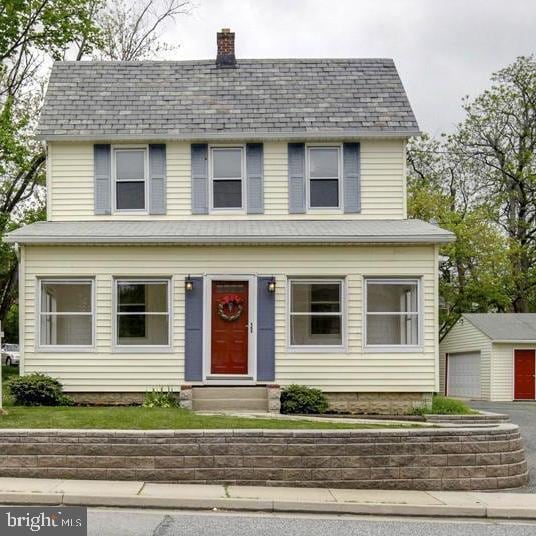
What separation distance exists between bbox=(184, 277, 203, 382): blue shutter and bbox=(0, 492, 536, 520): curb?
5.93 metres

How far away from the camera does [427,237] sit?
15250 millimetres

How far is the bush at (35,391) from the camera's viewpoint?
14422mm

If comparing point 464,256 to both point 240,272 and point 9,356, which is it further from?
point 9,356

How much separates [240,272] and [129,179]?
381 cm

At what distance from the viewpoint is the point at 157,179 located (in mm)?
17406

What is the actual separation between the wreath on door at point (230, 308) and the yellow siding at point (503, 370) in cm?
1747

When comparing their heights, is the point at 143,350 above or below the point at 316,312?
below

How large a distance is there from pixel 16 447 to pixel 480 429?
6758 mm

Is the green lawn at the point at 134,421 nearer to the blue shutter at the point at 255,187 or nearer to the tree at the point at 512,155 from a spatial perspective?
the blue shutter at the point at 255,187

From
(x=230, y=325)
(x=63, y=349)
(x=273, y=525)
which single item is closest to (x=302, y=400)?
(x=230, y=325)

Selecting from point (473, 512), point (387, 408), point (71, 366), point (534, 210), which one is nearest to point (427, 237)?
point (387, 408)

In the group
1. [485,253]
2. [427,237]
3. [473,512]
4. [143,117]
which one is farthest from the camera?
[485,253]

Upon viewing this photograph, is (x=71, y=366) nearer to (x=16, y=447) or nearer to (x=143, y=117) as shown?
(x=16, y=447)

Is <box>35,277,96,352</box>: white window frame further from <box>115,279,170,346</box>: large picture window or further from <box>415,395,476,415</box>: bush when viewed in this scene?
<box>415,395,476,415</box>: bush
